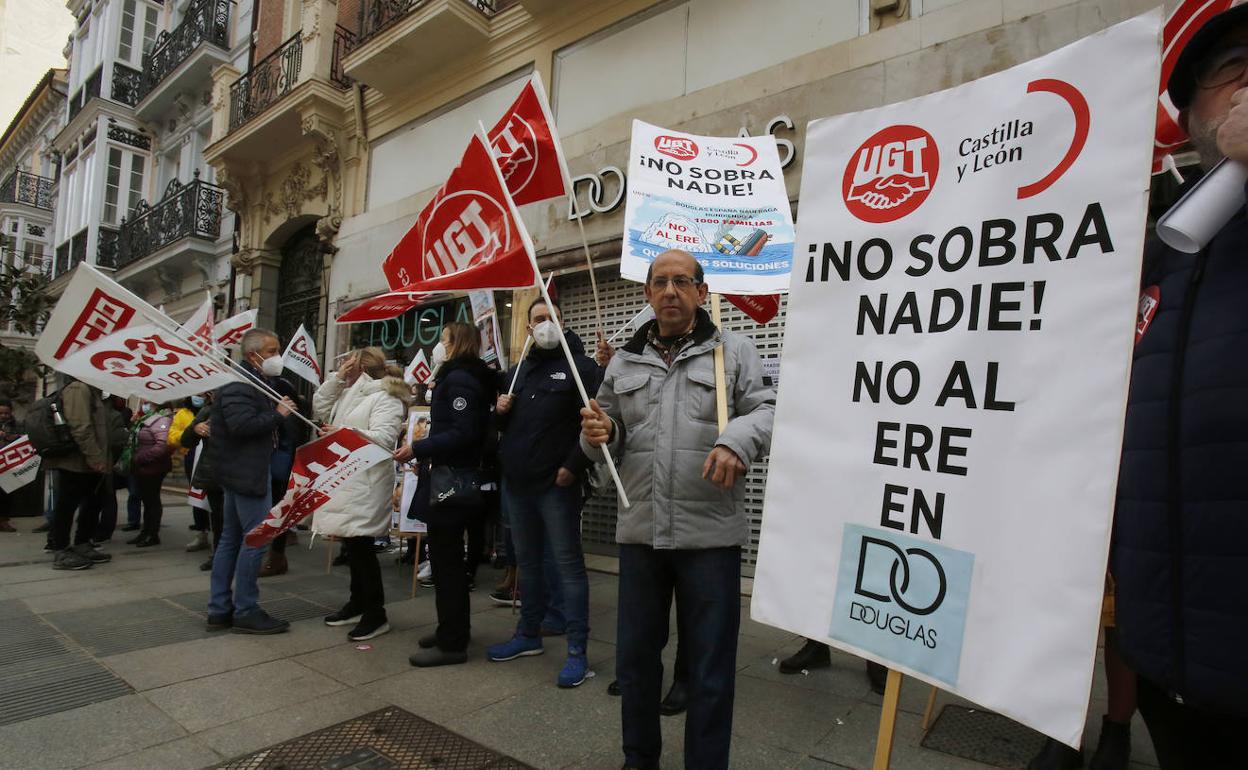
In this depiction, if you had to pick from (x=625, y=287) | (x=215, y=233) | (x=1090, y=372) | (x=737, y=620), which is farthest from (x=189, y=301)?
(x=1090, y=372)

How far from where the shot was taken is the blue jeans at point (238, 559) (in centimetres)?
433

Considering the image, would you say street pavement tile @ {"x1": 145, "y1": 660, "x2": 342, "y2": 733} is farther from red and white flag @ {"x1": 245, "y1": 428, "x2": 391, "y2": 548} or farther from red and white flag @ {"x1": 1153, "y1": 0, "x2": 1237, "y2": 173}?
red and white flag @ {"x1": 1153, "y1": 0, "x2": 1237, "y2": 173}

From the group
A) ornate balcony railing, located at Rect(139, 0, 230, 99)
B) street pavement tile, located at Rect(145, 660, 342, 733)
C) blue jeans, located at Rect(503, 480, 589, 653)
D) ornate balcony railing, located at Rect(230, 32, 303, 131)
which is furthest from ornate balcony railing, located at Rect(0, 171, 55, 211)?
blue jeans, located at Rect(503, 480, 589, 653)

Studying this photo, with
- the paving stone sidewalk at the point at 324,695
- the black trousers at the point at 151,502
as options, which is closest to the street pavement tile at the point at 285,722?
the paving stone sidewalk at the point at 324,695

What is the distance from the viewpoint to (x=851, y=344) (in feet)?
5.82

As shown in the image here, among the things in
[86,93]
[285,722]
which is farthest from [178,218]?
[285,722]

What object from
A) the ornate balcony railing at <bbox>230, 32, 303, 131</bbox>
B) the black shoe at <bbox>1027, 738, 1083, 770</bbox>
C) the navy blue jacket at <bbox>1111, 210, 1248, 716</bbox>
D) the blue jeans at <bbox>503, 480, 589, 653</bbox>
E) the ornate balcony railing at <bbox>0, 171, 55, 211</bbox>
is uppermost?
the ornate balcony railing at <bbox>0, 171, 55, 211</bbox>

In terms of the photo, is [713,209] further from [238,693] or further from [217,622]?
[217,622]

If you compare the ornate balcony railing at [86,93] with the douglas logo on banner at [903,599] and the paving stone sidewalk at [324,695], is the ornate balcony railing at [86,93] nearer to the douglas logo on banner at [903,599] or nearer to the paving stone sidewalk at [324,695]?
the paving stone sidewalk at [324,695]

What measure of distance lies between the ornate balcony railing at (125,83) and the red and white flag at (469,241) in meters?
22.0

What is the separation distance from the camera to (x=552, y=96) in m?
8.54

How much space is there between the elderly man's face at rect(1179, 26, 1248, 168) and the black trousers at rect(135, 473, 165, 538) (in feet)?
29.4

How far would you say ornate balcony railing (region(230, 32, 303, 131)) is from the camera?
40.9ft

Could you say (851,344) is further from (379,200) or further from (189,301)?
(189,301)
